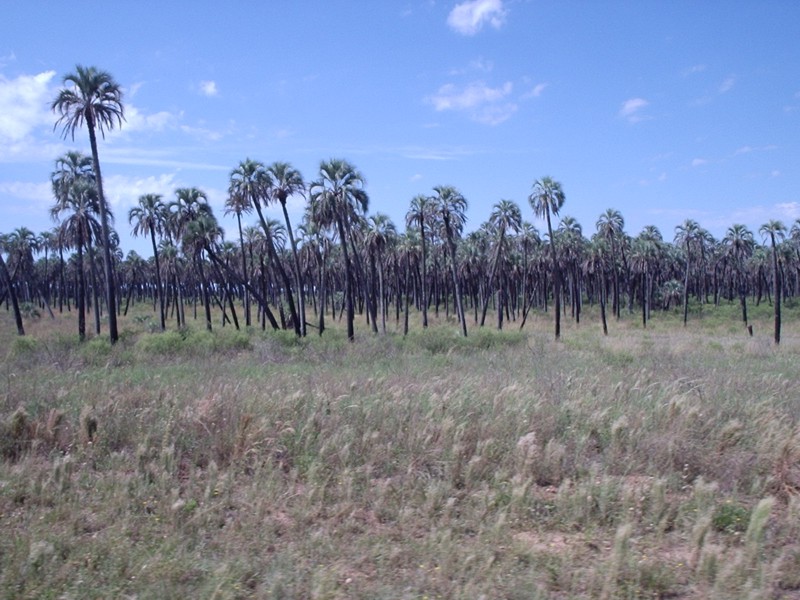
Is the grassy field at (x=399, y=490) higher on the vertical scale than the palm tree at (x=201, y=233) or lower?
lower

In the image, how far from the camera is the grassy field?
16.6ft

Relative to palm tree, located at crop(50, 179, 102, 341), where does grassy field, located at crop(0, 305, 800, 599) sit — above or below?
below

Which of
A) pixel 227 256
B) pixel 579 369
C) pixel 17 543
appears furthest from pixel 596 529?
pixel 227 256

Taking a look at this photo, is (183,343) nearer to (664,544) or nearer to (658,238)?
(664,544)

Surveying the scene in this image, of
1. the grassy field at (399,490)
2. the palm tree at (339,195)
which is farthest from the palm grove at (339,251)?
the grassy field at (399,490)

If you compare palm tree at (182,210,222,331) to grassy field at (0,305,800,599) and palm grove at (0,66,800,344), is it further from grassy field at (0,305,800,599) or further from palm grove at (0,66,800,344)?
grassy field at (0,305,800,599)

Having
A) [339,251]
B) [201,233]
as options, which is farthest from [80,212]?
[339,251]

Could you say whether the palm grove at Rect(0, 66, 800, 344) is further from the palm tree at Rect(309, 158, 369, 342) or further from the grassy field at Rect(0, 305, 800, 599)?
the grassy field at Rect(0, 305, 800, 599)

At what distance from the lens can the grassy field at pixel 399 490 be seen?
5066mm

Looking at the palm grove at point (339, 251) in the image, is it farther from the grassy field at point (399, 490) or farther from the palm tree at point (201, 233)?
the grassy field at point (399, 490)

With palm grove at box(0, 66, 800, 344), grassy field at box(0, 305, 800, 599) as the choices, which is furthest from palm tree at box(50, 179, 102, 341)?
grassy field at box(0, 305, 800, 599)

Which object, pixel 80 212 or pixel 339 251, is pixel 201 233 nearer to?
pixel 80 212

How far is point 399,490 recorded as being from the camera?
6.76 metres

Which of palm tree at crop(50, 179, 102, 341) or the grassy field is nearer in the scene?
the grassy field
